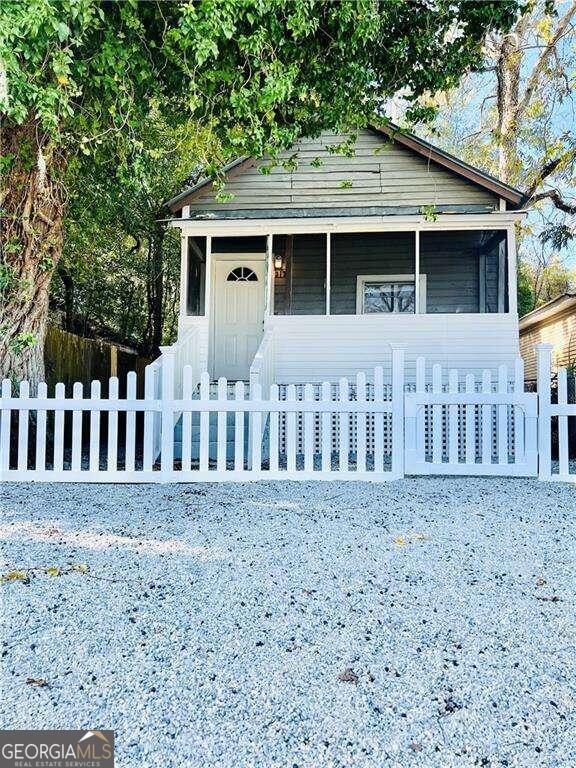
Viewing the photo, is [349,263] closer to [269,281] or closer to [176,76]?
[269,281]

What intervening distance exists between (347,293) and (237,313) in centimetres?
228

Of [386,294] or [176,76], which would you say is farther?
[386,294]

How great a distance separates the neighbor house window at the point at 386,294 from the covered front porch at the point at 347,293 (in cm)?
2

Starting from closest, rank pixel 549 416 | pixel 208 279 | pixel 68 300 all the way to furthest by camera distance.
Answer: pixel 549 416 < pixel 208 279 < pixel 68 300

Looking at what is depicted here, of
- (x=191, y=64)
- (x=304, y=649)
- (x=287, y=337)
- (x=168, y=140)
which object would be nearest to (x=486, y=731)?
(x=304, y=649)

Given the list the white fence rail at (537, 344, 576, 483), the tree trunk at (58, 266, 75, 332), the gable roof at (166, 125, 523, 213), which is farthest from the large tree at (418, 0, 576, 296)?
the tree trunk at (58, 266, 75, 332)

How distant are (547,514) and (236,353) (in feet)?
23.2

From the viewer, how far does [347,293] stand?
10531mm

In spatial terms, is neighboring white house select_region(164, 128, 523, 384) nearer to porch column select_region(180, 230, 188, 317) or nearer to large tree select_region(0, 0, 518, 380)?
porch column select_region(180, 230, 188, 317)

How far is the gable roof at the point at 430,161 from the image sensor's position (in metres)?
9.05

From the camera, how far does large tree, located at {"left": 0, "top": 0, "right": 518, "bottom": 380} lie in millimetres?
5050

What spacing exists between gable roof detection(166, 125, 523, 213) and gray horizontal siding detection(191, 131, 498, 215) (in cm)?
11

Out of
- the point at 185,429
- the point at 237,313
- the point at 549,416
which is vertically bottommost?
the point at 185,429

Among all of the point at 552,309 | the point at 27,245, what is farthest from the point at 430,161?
the point at 552,309
